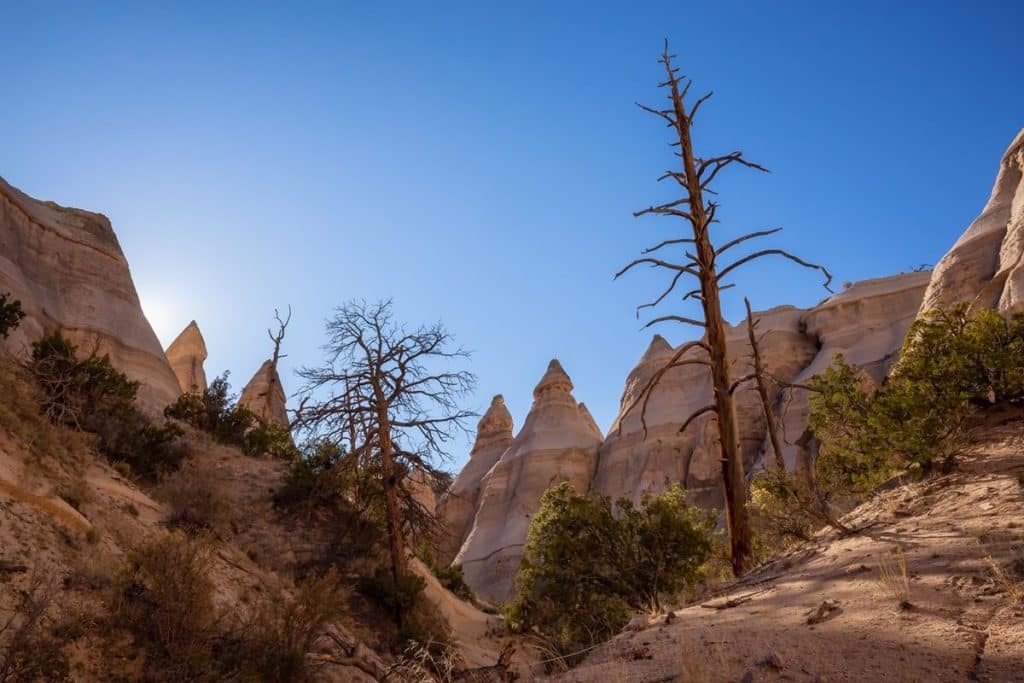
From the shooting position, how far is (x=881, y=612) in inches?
150

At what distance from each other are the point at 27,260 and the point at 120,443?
47.8 ft

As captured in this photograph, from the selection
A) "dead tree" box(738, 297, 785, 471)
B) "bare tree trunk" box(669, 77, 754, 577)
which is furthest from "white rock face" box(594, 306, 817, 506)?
"bare tree trunk" box(669, 77, 754, 577)

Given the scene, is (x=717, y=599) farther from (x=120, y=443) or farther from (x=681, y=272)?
(x=120, y=443)

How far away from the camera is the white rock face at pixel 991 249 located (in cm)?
2020

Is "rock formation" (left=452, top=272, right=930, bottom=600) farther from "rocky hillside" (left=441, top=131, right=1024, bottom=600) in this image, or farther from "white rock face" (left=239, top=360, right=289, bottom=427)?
"white rock face" (left=239, top=360, right=289, bottom=427)

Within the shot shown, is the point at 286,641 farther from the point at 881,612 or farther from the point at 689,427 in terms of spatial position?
the point at 689,427

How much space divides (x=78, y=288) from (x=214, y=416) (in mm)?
8555

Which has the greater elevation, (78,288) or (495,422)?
(78,288)

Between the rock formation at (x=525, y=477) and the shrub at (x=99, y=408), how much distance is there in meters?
20.3

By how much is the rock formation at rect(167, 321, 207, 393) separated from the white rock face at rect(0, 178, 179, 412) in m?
12.3

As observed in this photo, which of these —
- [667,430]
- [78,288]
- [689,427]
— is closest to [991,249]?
[689,427]

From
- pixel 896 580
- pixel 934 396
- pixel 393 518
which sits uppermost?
pixel 934 396

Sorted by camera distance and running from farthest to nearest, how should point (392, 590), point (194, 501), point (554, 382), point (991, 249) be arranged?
point (554, 382) < point (991, 249) < point (392, 590) < point (194, 501)


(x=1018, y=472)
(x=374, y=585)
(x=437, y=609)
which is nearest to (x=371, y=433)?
(x=374, y=585)
